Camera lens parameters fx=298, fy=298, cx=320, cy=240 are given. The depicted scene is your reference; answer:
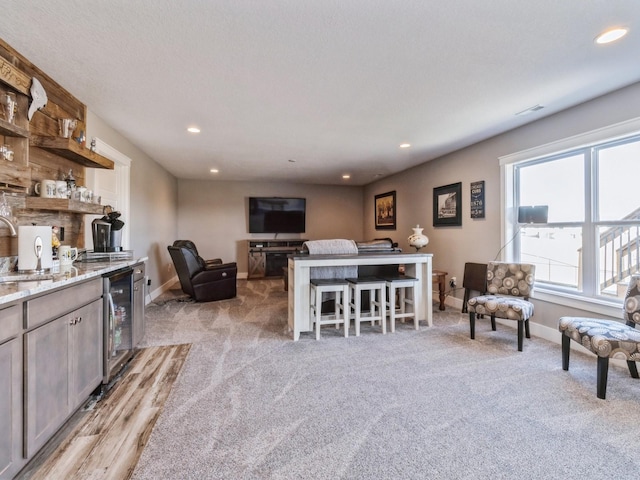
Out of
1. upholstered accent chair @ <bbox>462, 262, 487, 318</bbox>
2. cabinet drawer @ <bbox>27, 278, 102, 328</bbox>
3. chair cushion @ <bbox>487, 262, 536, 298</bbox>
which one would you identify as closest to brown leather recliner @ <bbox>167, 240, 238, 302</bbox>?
cabinet drawer @ <bbox>27, 278, 102, 328</bbox>

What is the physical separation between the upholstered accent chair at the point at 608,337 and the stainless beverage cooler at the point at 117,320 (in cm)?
348

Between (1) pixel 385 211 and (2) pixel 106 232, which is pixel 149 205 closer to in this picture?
(2) pixel 106 232

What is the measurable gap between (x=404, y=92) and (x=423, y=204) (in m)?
3.10

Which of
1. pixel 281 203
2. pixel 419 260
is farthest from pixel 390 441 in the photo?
pixel 281 203

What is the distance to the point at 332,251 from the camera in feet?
11.8

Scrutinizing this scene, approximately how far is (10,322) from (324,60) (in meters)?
2.31

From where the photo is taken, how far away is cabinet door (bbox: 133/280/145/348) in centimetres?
270

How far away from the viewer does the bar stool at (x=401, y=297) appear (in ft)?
11.5

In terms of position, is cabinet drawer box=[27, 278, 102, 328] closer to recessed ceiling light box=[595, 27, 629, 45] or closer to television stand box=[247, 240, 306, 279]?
recessed ceiling light box=[595, 27, 629, 45]

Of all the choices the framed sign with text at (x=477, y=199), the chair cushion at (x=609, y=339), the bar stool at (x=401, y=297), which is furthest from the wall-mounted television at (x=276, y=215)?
the chair cushion at (x=609, y=339)

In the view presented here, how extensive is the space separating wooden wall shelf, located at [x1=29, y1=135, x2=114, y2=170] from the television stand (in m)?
4.63

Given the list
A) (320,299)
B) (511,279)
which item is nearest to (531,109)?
(511,279)

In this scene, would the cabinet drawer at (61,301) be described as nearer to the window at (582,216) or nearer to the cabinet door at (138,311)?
the cabinet door at (138,311)

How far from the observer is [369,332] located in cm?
352
